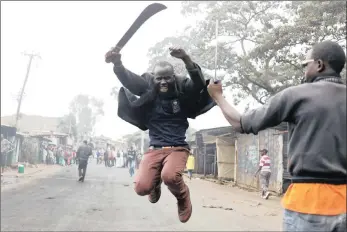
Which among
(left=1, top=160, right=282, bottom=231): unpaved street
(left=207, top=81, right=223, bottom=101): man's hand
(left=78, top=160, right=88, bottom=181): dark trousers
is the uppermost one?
(left=207, top=81, right=223, bottom=101): man's hand

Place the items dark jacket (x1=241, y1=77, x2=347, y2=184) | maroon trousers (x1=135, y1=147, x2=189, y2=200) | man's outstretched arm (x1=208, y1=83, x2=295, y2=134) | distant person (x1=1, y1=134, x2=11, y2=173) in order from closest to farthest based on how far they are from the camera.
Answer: dark jacket (x1=241, y1=77, x2=347, y2=184) → man's outstretched arm (x1=208, y1=83, x2=295, y2=134) → maroon trousers (x1=135, y1=147, x2=189, y2=200) → distant person (x1=1, y1=134, x2=11, y2=173)

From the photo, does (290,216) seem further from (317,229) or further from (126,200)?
(126,200)

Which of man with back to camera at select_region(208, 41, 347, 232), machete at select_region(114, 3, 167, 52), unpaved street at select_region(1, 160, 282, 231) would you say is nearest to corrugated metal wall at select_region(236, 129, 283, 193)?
unpaved street at select_region(1, 160, 282, 231)

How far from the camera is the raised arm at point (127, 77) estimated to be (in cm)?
266

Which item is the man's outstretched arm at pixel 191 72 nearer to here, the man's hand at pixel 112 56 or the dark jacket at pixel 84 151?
the man's hand at pixel 112 56

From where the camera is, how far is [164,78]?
9.23ft

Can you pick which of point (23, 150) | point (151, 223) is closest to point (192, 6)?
point (151, 223)

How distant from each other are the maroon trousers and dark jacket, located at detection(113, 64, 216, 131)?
0.95 feet

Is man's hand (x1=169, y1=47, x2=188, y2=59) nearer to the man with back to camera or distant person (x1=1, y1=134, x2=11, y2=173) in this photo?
the man with back to camera

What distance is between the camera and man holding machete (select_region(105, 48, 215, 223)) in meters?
2.83

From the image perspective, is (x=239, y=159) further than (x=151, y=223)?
Yes

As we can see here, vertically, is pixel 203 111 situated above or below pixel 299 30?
below

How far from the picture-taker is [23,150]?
33.4 metres

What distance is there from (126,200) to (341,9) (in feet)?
34.9
